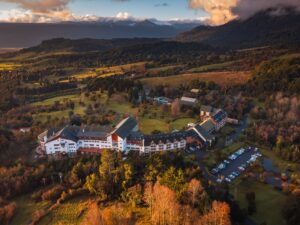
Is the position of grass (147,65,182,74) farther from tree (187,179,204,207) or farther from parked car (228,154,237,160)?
tree (187,179,204,207)

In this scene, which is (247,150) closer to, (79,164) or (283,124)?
(283,124)

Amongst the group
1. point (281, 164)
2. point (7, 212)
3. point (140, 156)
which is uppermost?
point (140, 156)

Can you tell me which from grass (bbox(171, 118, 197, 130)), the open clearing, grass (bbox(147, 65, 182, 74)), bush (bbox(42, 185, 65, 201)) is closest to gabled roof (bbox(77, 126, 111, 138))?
bush (bbox(42, 185, 65, 201))

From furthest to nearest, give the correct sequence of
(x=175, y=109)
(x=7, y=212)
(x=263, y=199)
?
1. (x=175, y=109)
2. (x=263, y=199)
3. (x=7, y=212)

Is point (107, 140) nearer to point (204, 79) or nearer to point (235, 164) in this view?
point (235, 164)

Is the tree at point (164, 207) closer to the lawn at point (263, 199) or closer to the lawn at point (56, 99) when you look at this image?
the lawn at point (263, 199)

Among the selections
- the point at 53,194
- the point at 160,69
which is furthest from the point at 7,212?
the point at 160,69
